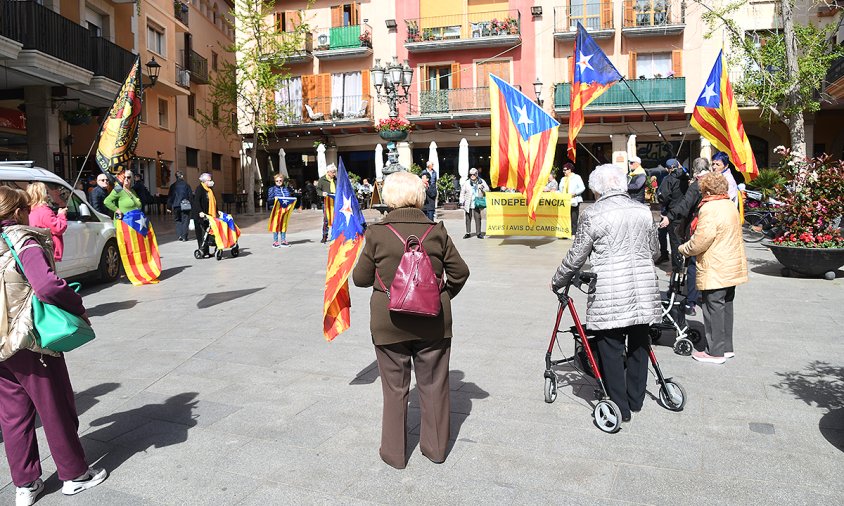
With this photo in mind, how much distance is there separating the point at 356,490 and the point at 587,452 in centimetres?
136

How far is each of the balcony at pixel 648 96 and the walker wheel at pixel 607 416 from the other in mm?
27036

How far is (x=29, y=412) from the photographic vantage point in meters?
3.69

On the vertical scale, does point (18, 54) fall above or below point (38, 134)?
above

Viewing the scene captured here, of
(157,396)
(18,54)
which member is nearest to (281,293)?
(157,396)

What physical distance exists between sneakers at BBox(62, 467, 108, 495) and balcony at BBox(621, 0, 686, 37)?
98.2ft

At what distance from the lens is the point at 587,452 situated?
4.23 m

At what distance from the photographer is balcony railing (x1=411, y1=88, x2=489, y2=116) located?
3247 cm

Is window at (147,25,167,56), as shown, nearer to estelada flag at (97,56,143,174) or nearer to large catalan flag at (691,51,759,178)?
estelada flag at (97,56,143,174)

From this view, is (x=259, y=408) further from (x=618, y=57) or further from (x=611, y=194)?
(x=618, y=57)

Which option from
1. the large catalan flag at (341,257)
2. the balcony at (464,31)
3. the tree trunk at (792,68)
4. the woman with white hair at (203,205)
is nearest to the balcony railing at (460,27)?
the balcony at (464,31)

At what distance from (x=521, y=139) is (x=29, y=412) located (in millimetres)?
10963

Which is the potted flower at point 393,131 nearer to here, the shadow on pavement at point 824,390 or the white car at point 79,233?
the white car at point 79,233

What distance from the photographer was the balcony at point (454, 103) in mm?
32406

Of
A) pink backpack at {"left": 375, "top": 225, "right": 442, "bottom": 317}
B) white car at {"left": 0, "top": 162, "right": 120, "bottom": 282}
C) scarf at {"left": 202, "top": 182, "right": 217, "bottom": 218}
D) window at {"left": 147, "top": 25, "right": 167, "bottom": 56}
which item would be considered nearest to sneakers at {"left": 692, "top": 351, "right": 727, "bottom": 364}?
pink backpack at {"left": 375, "top": 225, "right": 442, "bottom": 317}
